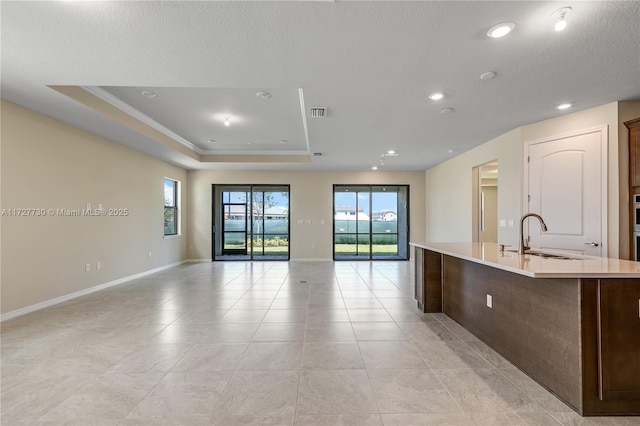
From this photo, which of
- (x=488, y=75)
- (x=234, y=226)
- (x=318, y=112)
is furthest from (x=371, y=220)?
(x=488, y=75)

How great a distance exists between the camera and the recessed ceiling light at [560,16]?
193 cm

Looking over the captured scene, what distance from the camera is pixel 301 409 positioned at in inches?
74.7

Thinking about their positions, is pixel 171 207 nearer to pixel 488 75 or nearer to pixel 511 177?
pixel 488 75

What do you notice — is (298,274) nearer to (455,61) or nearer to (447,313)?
(447,313)

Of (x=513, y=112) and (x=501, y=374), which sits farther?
(x=513, y=112)

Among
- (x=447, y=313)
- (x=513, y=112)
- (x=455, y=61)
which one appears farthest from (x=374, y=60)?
(x=447, y=313)

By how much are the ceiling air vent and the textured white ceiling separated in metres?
0.12

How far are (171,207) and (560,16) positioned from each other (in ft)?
26.9

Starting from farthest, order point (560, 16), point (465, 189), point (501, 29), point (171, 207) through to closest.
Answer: point (171, 207), point (465, 189), point (501, 29), point (560, 16)

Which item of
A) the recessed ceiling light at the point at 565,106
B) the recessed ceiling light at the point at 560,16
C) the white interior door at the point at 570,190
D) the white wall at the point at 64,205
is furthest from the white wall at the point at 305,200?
the recessed ceiling light at the point at 560,16

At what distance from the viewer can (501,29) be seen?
2107 millimetres

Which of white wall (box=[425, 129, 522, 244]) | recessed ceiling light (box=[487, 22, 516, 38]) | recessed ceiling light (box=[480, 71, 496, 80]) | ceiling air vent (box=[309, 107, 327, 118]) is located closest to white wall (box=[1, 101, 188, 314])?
ceiling air vent (box=[309, 107, 327, 118])

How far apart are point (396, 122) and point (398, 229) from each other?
5.31 meters

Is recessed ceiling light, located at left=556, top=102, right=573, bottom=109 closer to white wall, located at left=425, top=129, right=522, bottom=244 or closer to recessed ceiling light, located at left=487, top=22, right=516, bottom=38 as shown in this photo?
white wall, located at left=425, top=129, right=522, bottom=244
